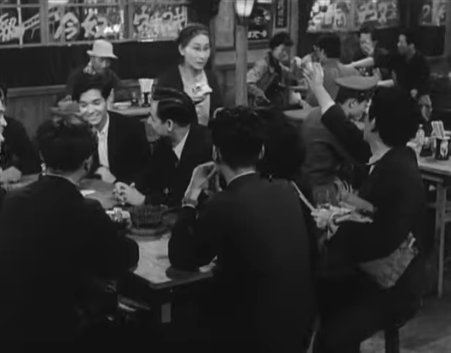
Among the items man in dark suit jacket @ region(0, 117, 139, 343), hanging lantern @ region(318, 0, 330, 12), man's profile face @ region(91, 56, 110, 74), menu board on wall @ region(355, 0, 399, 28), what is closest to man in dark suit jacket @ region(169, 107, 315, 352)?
man in dark suit jacket @ region(0, 117, 139, 343)

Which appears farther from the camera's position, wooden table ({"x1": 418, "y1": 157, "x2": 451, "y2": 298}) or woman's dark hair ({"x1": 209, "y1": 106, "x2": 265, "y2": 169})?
wooden table ({"x1": 418, "y1": 157, "x2": 451, "y2": 298})

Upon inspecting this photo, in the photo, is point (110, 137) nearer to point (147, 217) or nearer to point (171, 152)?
point (171, 152)

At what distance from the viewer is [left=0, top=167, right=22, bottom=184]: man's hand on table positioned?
4.58m

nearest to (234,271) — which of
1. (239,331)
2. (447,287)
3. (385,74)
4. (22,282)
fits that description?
(239,331)

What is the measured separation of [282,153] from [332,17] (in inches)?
356

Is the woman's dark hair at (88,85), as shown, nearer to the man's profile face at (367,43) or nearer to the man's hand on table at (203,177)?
the man's hand on table at (203,177)

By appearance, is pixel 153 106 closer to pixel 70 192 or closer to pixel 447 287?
pixel 70 192

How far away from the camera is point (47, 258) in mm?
2787

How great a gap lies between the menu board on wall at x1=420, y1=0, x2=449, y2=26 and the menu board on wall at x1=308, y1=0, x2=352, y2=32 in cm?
197

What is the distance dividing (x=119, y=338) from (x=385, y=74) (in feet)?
25.5

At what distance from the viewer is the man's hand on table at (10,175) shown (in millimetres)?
4582

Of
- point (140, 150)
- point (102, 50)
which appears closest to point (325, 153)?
point (140, 150)

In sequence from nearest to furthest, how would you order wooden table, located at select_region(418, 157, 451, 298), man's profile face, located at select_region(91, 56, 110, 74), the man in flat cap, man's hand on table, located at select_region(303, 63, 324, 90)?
the man in flat cap → man's hand on table, located at select_region(303, 63, 324, 90) → wooden table, located at select_region(418, 157, 451, 298) → man's profile face, located at select_region(91, 56, 110, 74)

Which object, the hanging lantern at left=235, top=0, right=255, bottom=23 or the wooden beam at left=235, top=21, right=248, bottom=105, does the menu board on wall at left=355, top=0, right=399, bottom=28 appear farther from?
the wooden beam at left=235, top=21, right=248, bottom=105
